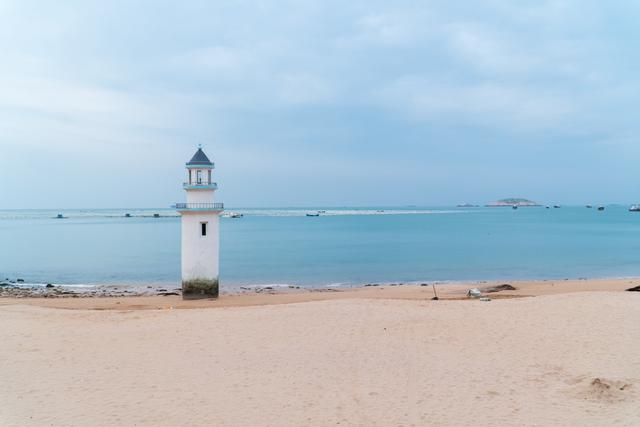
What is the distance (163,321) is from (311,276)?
817 inches

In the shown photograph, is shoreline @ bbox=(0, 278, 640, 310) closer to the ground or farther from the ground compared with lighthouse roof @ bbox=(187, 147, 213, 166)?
closer to the ground

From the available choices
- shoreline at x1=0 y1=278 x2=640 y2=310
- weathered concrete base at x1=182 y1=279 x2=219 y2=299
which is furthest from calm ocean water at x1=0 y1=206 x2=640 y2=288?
weathered concrete base at x1=182 y1=279 x2=219 y2=299

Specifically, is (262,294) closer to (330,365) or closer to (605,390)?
(330,365)

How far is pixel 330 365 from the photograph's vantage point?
10969 millimetres

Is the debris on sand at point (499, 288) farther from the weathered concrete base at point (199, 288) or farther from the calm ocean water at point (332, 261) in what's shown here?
the weathered concrete base at point (199, 288)

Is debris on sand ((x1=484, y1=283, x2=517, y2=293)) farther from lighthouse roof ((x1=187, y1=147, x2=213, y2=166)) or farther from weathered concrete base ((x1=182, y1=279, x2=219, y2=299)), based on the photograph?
lighthouse roof ((x1=187, y1=147, x2=213, y2=166))

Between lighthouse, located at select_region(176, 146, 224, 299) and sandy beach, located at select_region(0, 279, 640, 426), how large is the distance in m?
4.51

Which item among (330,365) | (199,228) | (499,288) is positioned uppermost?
(199,228)

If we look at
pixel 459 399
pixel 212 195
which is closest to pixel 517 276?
pixel 212 195

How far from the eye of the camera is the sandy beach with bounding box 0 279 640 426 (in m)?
8.50

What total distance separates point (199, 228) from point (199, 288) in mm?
2516

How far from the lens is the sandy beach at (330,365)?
335 inches

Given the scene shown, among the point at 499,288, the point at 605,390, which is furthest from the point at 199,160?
the point at 605,390

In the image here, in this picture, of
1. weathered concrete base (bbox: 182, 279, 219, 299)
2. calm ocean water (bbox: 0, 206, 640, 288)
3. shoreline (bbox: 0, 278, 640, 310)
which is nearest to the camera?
weathered concrete base (bbox: 182, 279, 219, 299)
